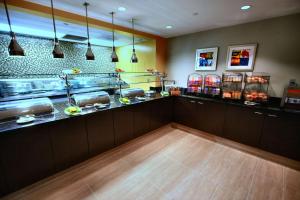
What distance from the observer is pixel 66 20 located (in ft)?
7.43

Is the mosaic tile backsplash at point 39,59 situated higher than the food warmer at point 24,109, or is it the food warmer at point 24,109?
the mosaic tile backsplash at point 39,59

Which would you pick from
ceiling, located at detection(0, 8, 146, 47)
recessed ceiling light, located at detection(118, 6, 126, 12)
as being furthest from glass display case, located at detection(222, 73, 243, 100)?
ceiling, located at detection(0, 8, 146, 47)

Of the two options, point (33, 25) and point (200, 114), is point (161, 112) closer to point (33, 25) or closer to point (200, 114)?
point (200, 114)

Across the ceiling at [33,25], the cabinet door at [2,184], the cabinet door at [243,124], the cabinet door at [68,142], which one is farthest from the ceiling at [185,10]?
the cabinet door at [2,184]

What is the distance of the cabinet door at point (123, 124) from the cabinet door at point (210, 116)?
58.4 inches

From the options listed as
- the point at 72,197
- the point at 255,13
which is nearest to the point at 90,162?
the point at 72,197

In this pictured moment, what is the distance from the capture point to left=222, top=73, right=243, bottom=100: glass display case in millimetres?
2768

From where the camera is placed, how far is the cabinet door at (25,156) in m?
1.43

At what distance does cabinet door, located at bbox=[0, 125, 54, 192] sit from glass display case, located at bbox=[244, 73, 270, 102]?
10.9 feet

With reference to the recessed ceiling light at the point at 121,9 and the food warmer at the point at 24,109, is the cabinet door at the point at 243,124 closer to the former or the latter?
the recessed ceiling light at the point at 121,9

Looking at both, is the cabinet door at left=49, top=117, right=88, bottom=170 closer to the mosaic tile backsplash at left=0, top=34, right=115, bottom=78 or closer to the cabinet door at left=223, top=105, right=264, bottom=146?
the mosaic tile backsplash at left=0, top=34, right=115, bottom=78

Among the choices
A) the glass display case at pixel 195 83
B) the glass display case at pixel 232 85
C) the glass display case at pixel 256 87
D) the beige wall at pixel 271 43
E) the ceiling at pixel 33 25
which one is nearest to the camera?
the ceiling at pixel 33 25

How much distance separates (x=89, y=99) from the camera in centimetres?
227

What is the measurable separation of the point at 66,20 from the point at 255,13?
304 cm
